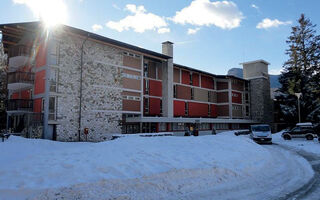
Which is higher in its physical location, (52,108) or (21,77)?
(21,77)

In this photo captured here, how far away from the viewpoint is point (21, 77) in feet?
85.3

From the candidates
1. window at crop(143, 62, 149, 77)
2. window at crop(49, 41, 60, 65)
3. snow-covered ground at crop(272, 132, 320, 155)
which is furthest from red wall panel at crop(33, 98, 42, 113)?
snow-covered ground at crop(272, 132, 320, 155)

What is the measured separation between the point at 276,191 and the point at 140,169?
4662 millimetres

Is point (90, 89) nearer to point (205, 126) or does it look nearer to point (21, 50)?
point (21, 50)

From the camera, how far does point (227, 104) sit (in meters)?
46.9

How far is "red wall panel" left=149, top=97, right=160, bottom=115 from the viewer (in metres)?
34.9

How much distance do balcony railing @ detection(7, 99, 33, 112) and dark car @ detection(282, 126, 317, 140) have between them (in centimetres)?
2888

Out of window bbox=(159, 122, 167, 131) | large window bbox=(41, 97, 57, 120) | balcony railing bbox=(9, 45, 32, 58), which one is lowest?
window bbox=(159, 122, 167, 131)

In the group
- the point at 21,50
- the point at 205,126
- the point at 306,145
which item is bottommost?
the point at 306,145

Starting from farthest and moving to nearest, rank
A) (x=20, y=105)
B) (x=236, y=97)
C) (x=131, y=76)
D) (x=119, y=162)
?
(x=236, y=97), (x=131, y=76), (x=20, y=105), (x=119, y=162)

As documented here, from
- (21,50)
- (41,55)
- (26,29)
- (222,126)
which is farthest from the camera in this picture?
(222,126)

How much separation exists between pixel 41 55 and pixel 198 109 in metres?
26.3

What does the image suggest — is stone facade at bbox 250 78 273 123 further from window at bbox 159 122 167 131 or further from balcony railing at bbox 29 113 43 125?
balcony railing at bbox 29 113 43 125

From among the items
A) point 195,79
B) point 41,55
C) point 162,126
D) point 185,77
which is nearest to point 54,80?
point 41,55
